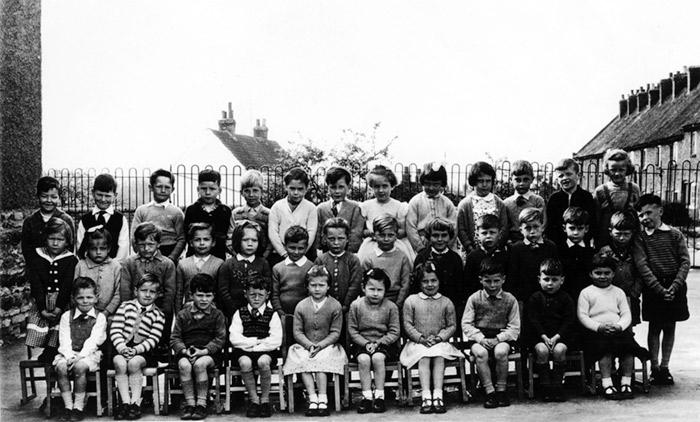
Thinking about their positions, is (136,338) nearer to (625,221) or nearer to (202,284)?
(202,284)

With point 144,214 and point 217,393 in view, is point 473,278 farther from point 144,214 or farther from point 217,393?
point 144,214

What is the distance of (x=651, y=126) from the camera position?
37594 millimetres

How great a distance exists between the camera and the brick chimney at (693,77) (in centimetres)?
3562

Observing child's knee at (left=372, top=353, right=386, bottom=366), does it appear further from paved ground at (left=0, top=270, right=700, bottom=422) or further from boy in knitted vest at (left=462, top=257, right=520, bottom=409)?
boy in knitted vest at (left=462, top=257, right=520, bottom=409)

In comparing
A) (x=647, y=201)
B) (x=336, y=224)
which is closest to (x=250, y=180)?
(x=336, y=224)

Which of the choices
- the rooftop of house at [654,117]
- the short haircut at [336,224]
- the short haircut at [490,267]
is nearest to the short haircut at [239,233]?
the short haircut at [336,224]

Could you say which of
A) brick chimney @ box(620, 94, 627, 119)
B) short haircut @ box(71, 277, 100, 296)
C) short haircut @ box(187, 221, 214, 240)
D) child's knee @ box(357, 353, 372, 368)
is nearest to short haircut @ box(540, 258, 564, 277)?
child's knee @ box(357, 353, 372, 368)

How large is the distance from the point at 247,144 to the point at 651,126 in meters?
22.0

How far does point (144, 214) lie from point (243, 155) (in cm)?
2892

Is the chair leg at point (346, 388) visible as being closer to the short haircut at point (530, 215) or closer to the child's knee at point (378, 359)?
the child's knee at point (378, 359)

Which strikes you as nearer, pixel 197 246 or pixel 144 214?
pixel 197 246

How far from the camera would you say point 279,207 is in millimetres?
6371

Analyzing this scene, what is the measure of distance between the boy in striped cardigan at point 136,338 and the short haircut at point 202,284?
31 cm

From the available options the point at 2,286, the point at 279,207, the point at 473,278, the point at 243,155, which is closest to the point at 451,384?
the point at 473,278
